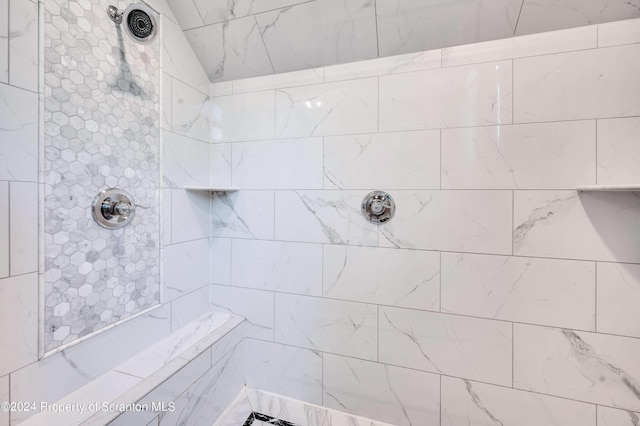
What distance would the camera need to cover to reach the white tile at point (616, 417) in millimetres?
968

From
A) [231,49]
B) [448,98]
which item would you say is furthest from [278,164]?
[448,98]

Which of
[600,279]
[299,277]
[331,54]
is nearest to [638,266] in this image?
[600,279]

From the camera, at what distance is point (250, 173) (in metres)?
1.44

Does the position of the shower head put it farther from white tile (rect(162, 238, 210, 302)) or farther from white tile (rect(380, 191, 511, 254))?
white tile (rect(380, 191, 511, 254))

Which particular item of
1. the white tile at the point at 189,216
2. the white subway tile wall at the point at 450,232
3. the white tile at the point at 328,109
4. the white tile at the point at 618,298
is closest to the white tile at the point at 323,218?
the white subway tile wall at the point at 450,232

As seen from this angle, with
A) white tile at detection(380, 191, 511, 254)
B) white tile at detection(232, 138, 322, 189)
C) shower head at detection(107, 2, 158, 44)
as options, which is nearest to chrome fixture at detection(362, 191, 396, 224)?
white tile at detection(380, 191, 511, 254)

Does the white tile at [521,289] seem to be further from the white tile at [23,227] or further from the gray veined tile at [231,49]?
the white tile at [23,227]

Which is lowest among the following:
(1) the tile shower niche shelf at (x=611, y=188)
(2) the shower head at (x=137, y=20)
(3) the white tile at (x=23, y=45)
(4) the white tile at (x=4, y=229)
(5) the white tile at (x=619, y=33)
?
(4) the white tile at (x=4, y=229)

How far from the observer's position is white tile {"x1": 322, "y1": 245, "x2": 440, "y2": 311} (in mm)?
1168

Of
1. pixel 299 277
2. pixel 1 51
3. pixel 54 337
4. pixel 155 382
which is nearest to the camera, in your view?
pixel 1 51

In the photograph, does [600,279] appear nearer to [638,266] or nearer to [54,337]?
[638,266]

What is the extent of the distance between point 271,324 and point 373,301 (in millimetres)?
564

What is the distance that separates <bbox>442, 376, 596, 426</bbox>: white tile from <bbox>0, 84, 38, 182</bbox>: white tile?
1689mm

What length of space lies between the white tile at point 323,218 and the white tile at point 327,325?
1.02 feet
